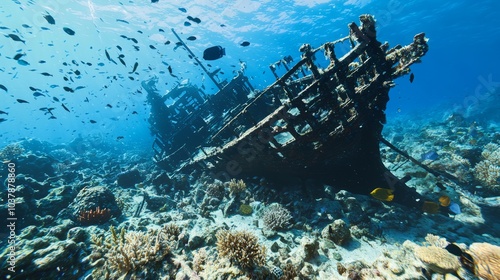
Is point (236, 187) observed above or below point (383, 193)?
above

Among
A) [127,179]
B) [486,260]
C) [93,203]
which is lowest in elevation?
[486,260]

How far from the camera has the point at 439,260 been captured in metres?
3.99

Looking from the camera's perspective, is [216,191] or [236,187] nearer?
[236,187]

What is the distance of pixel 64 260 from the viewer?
5.88 meters

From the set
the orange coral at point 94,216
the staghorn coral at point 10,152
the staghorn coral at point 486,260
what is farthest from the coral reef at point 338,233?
the staghorn coral at point 10,152

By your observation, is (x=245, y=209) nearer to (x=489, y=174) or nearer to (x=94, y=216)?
(x=94, y=216)

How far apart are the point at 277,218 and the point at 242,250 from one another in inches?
A: 99.9

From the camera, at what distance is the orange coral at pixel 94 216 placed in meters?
8.71

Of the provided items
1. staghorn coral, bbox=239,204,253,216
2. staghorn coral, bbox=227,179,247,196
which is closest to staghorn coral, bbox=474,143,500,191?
staghorn coral, bbox=239,204,253,216

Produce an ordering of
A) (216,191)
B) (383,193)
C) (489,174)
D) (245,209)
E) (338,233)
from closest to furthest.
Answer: (338,233), (383,193), (245,209), (489,174), (216,191)

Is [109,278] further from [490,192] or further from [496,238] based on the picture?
[490,192]

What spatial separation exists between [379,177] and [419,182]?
3517mm

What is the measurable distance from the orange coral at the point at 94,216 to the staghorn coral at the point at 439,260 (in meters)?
10.1

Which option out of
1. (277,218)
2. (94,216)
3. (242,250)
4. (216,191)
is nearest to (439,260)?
(242,250)
